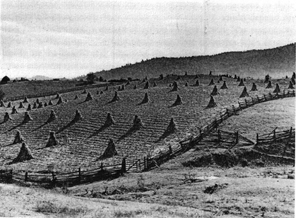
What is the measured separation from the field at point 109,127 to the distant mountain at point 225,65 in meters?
63.7

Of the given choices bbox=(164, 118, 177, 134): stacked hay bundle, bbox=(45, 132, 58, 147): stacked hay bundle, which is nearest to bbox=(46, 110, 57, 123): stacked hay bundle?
bbox=(45, 132, 58, 147): stacked hay bundle

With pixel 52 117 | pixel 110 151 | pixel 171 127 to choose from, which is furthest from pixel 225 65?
pixel 110 151

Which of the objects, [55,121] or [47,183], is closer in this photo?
[47,183]

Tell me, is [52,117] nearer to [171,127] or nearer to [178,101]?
[178,101]

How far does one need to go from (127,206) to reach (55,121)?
2522cm

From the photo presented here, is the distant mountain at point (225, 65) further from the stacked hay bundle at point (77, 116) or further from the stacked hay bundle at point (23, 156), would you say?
the stacked hay bundle at point (23, 156)

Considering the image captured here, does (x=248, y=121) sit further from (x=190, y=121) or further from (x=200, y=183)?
(x=200, y=183)

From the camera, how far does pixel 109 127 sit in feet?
109

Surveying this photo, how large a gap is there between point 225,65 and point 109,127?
85733 mm

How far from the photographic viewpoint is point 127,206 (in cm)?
1502

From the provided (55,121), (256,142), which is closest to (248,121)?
(256,142)

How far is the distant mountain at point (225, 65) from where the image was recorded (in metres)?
108

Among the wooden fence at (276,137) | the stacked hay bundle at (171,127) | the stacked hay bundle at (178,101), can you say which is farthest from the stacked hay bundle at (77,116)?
the wooden fence at (276,137)

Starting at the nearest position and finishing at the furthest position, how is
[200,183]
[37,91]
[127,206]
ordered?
[127,206]
[200,183]
[37,91]
